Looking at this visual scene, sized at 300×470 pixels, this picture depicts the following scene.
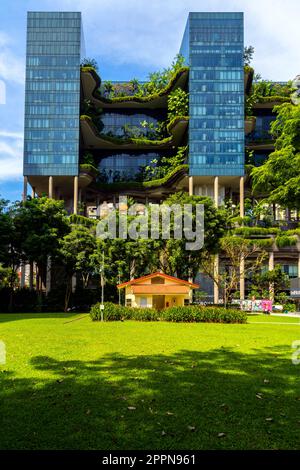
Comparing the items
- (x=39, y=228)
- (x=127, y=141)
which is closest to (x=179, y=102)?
(x=127, y=141)

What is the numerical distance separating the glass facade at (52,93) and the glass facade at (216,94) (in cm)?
1964

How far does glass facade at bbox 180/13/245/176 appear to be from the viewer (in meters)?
64.4

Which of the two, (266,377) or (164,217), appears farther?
(164,217)

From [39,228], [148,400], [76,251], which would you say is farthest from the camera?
[76,251]

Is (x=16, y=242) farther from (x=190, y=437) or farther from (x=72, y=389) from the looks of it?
(x=190, y=437)

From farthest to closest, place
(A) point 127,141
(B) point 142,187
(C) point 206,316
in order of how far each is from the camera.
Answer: (A) point 127,141 → (B) point 142,187 → (C) point 206,316

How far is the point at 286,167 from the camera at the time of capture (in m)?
12.3

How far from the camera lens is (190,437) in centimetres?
554

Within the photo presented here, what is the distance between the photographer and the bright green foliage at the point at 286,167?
11.9 meters

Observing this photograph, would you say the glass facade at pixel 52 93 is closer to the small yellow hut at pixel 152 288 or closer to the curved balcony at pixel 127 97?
the curved balcony at pixel 127 97

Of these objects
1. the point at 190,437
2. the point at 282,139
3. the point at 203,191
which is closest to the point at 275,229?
the point at 203,191

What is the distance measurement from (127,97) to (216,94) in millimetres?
20733

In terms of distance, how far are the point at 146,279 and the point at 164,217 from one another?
9.99 meters

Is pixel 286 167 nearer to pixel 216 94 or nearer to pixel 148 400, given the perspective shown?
pixel 148 400
